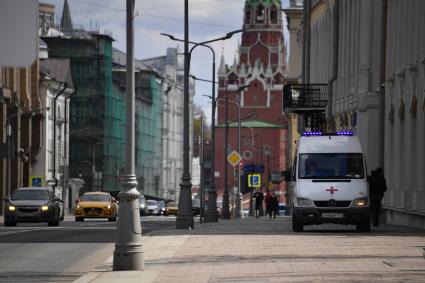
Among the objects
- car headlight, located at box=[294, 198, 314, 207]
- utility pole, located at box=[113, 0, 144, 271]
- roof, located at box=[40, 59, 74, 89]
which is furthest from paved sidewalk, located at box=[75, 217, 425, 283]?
roof, located at box=[40, 59, 74, 89]

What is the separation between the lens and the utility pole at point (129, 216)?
1614 cm

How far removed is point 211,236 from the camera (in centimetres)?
2881

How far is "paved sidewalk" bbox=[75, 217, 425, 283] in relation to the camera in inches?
576

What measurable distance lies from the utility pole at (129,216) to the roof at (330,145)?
16251 millimetres

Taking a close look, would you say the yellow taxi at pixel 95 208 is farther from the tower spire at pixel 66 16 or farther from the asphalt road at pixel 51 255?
the tower spire at pixel 66 16

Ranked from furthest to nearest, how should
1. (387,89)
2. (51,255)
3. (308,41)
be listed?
(308,41) < (387,89) < (51,255)

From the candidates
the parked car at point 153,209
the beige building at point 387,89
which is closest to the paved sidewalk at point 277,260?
the beige building at point 387,89

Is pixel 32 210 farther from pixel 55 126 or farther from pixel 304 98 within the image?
pixel 55 126

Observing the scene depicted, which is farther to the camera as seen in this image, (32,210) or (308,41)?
(308,41)

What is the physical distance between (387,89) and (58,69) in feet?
240

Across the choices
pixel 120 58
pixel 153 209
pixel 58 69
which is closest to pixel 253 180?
pixel 153 209

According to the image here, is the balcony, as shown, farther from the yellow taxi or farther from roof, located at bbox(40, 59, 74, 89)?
roof, located at bbox(40, 59, 74, 89)

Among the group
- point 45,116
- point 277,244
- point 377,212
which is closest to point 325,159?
point 377,212

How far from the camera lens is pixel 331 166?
32.0m
